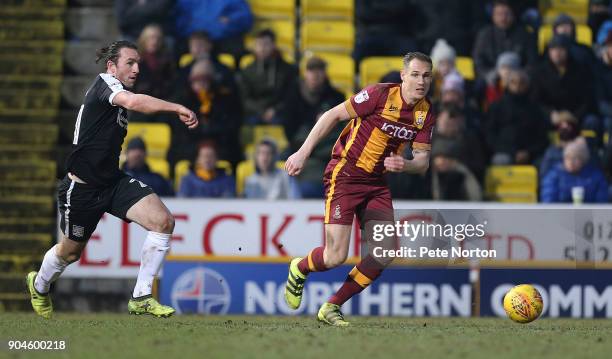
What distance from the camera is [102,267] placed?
1431cm

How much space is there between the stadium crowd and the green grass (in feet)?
13.6

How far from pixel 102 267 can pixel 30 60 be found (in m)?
A: 3.93

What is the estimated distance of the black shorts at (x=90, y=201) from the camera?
10.3 m

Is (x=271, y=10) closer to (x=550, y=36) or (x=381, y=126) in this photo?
(x=550, y=36)

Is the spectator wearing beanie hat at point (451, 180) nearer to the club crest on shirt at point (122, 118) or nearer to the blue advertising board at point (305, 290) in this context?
the blue advertising board at point (305, 290)

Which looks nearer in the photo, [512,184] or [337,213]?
[337,213]

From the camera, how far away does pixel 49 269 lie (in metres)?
10.7

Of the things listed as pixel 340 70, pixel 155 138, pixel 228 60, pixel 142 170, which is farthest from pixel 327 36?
pixel 142 170

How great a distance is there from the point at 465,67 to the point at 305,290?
176 inches

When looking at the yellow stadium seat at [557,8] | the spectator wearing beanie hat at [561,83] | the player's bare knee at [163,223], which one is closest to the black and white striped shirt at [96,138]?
the player's bare knee at [163,223]

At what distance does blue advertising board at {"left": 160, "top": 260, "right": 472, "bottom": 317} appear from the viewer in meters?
14.2

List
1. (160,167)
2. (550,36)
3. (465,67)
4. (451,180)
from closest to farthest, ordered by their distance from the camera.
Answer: (451,180), (160,167), (465,67), (550,36)

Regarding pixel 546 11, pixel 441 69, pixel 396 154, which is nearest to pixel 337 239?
pixel 396 154

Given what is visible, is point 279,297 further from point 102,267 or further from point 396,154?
point 396,154
